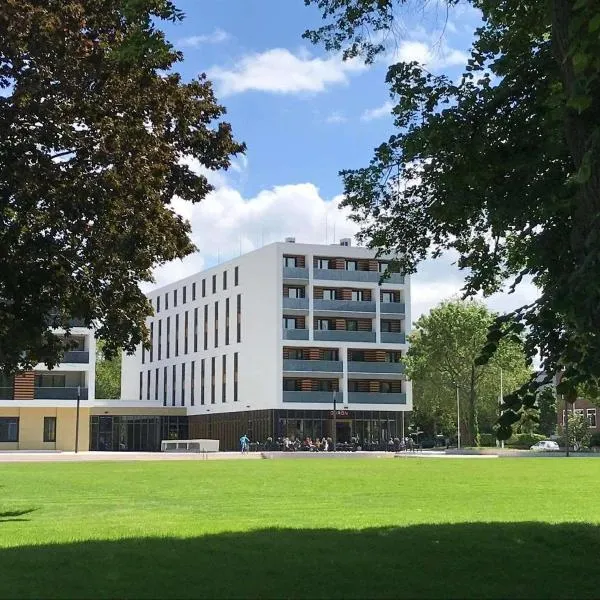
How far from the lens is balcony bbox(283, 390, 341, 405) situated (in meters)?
78.1

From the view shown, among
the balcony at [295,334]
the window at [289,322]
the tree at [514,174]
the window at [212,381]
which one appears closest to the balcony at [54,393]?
the window at [212,381]

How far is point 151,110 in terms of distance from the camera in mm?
14805

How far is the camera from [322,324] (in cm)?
8231

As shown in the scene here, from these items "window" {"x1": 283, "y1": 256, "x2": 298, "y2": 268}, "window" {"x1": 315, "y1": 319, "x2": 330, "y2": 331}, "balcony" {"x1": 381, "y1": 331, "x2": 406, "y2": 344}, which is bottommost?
"balcony" {"x1": 381, "y1": 331, "x2": 406, "y2": 344}

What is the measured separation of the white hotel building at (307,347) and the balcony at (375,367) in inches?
3.7

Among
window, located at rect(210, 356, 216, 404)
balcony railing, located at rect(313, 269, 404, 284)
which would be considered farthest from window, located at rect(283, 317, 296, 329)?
window, located at rect(210, 356, 216, 404)

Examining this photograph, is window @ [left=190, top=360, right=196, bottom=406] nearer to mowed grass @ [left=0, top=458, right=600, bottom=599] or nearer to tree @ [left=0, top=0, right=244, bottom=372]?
mowed grass @ [left=0, top=458, right=600, bottom=599]

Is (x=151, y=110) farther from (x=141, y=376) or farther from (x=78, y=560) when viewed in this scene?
(x=141, y=376)

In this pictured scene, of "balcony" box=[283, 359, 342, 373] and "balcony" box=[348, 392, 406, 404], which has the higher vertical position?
"balcony" box=[283, 359, 342, 373]

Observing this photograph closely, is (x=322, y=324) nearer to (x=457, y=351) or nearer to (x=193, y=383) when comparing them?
(x=457, y=351)

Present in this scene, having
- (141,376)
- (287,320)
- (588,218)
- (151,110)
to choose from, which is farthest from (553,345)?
(141,376)

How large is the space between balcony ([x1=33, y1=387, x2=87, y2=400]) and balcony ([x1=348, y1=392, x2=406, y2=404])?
24763 mm

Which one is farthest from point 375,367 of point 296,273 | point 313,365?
point 296,273

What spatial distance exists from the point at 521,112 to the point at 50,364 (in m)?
10.7
